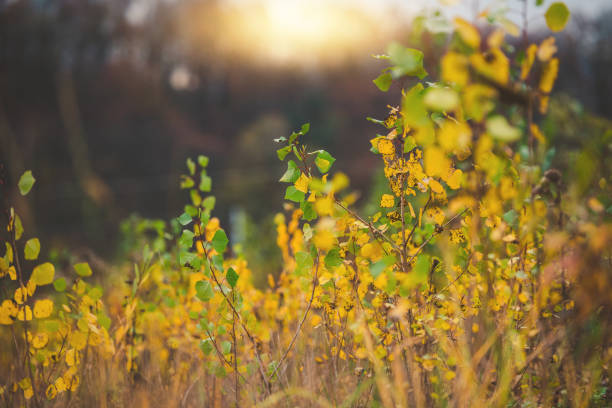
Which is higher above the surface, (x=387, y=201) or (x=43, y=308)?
(x=387, y=201)

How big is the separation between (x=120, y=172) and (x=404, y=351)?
18.0 meters

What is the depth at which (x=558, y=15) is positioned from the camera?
73cm

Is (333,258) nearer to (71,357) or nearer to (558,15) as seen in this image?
(558,15)

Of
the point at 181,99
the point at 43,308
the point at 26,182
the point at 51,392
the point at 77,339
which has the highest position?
the point at 181,99

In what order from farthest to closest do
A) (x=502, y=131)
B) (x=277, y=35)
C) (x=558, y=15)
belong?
(x=277, y=35)
(x=558, y=15)
(x=502, y=131)

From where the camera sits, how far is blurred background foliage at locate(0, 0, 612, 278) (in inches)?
369

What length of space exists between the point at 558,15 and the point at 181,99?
25.8 metres

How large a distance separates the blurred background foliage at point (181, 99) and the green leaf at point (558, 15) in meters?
0.28

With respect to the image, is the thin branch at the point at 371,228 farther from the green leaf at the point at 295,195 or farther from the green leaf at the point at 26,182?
the green leaf at the point at 26,182

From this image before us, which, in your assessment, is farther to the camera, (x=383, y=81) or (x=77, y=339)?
(x=77, y=339)

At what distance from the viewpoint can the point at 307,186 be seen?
41.5 inches

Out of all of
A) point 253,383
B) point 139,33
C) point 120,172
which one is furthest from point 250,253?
point 139,33

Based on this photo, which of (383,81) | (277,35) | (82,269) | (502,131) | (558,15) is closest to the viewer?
(502,131)

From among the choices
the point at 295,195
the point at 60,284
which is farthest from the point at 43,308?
the point at 295,195
